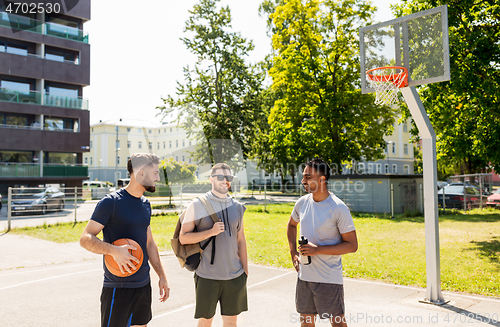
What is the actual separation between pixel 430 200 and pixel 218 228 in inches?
152

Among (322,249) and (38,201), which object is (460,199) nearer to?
(322,249)

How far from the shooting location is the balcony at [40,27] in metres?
30.7

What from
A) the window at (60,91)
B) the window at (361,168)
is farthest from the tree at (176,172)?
the window at (361,168)

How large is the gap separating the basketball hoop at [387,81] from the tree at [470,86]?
3.96m

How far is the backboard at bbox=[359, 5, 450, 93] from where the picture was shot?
655 centimetres

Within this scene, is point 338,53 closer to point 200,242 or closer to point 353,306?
point 353,306

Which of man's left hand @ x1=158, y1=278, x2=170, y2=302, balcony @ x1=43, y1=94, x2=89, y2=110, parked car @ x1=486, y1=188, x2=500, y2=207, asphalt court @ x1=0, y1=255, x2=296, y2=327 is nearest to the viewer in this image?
man's left hand @ x1=158, y1=278, x2=170, y2=302

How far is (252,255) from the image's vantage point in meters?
9.70

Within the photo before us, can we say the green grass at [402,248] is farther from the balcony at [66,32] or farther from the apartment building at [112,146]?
the apartment building at [112,146]

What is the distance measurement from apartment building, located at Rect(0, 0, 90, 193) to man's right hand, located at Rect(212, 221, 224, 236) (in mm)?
32323

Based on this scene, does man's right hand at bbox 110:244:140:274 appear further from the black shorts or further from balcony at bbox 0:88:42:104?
balcony at bbox 0:88:42:104

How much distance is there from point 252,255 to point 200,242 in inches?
242

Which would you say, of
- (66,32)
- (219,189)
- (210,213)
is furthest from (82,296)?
(66,32)

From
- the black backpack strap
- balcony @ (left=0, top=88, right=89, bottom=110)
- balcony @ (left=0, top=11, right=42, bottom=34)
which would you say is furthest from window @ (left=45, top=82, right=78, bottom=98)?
the black backpack strap
